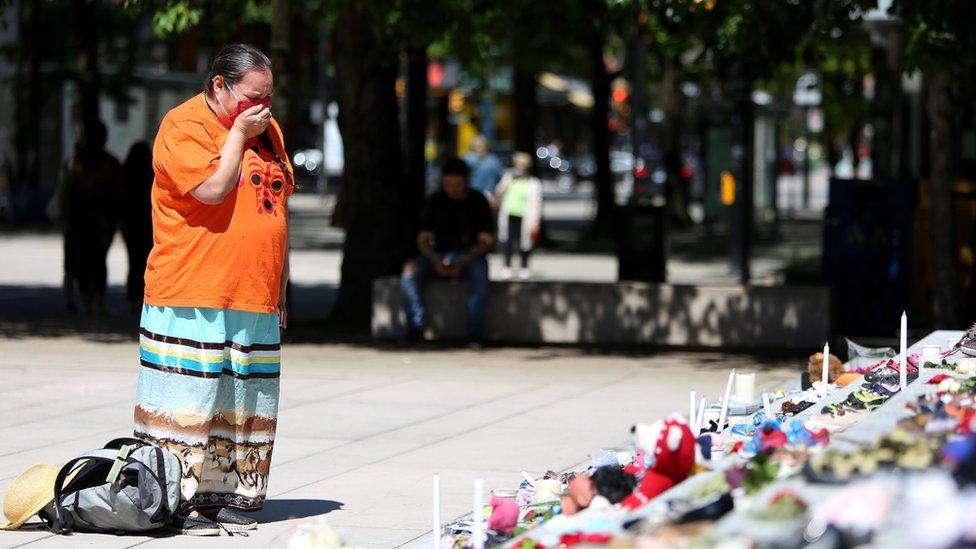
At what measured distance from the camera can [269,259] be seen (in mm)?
6629

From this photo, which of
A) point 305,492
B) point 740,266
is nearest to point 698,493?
point 305,492

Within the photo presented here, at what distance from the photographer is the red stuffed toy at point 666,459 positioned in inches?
195

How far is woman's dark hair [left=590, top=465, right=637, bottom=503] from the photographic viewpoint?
16.8 feet

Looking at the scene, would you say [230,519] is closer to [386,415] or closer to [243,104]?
[243,104]

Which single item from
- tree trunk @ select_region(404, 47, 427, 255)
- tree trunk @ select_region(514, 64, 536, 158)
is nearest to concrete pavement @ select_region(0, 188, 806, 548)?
tree trunk @ select_region(404, 47, 427, 255)

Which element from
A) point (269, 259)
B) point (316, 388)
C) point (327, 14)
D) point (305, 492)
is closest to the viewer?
point (269, 259)

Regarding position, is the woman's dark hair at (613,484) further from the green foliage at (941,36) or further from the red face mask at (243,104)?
the green foliage at (941,36)

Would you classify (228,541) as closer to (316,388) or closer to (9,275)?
(316,388)

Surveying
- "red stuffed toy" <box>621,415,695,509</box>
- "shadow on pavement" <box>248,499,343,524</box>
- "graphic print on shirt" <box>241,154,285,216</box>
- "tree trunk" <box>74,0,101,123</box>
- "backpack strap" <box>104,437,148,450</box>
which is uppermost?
"tree trunk" <box>74,0,101,123</box>

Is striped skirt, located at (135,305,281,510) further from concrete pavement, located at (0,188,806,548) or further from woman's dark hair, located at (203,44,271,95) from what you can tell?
woman's dark hair, located at (203,44,271,95)

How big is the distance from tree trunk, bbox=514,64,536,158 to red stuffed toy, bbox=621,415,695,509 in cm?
2441

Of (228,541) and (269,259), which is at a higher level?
(269,259)

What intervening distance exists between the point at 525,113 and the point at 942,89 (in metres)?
17.0

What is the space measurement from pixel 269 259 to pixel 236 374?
1.51ft
